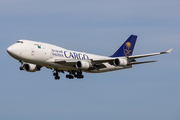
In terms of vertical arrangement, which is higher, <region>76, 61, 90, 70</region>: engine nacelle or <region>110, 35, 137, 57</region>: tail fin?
<region>110, 35, 137, 57</region>: tail fin

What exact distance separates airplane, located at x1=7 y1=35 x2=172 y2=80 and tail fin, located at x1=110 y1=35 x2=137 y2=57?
151 inches

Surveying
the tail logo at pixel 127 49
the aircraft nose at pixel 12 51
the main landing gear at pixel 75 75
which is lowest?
the main landing gear at pixel 75 75

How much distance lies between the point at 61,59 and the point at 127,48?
16228mm

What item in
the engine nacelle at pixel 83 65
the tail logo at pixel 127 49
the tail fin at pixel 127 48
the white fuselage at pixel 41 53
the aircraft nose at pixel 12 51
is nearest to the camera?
the aircraft nose at pixel 12 51

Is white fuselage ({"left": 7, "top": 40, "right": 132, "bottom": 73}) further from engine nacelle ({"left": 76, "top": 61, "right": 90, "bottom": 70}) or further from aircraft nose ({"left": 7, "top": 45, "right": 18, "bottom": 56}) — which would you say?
engine nacelle ({"left": 76, "top": 61, "right": 90, "bottom": 70})

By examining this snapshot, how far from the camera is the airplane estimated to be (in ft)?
165

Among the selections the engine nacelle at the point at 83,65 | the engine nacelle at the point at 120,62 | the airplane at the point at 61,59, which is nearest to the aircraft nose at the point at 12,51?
the airplane at the point at 61,59

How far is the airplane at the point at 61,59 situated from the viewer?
50281 mm

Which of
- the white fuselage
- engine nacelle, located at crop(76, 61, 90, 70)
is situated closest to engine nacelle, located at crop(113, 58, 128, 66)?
the white fuselage

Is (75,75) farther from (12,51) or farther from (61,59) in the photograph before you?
(12,51)

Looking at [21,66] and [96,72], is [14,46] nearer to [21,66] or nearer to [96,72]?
[21,66]

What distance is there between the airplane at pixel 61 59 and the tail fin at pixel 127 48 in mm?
3827

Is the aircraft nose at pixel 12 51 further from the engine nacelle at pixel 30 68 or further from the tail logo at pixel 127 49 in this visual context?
the tail logo at pixel 127 49

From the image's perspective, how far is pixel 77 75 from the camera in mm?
57875
